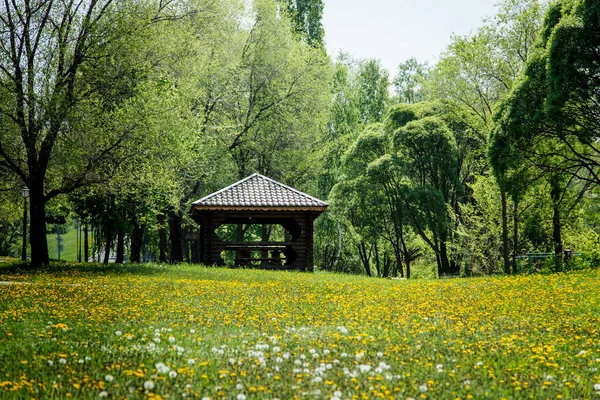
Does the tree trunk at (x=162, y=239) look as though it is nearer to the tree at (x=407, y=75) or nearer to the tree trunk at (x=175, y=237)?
the tree trunk at (x=175, y=237)

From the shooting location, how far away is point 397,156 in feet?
130

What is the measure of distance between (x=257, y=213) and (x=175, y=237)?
9.27m

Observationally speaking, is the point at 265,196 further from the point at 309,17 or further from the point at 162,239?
the point at 309,17

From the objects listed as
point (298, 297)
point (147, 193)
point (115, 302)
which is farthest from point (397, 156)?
point (115, 302)

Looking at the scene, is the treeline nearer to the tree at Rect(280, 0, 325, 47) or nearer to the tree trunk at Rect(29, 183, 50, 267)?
the tree at Rect(280, 0, 325, 47)

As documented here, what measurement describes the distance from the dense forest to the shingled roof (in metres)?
2.14

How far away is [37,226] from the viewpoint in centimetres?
2419

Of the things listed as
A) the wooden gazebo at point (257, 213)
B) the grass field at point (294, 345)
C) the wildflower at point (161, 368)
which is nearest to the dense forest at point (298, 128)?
the wooden gazebo at point (257, 213)

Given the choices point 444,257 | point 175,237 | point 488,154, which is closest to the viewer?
point 488,154

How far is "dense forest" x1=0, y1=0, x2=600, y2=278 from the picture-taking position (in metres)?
23.4

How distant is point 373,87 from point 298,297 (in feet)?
150

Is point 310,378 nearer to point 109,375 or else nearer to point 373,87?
point 109,375

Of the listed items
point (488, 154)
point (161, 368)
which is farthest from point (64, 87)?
point (161, 368)

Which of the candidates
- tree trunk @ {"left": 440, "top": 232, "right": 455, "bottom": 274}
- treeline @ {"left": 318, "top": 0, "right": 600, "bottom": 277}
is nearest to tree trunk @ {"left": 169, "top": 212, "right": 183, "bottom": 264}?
treeline @ {"left": 318, "top": 0, "right": 600, "bottom": 277}
